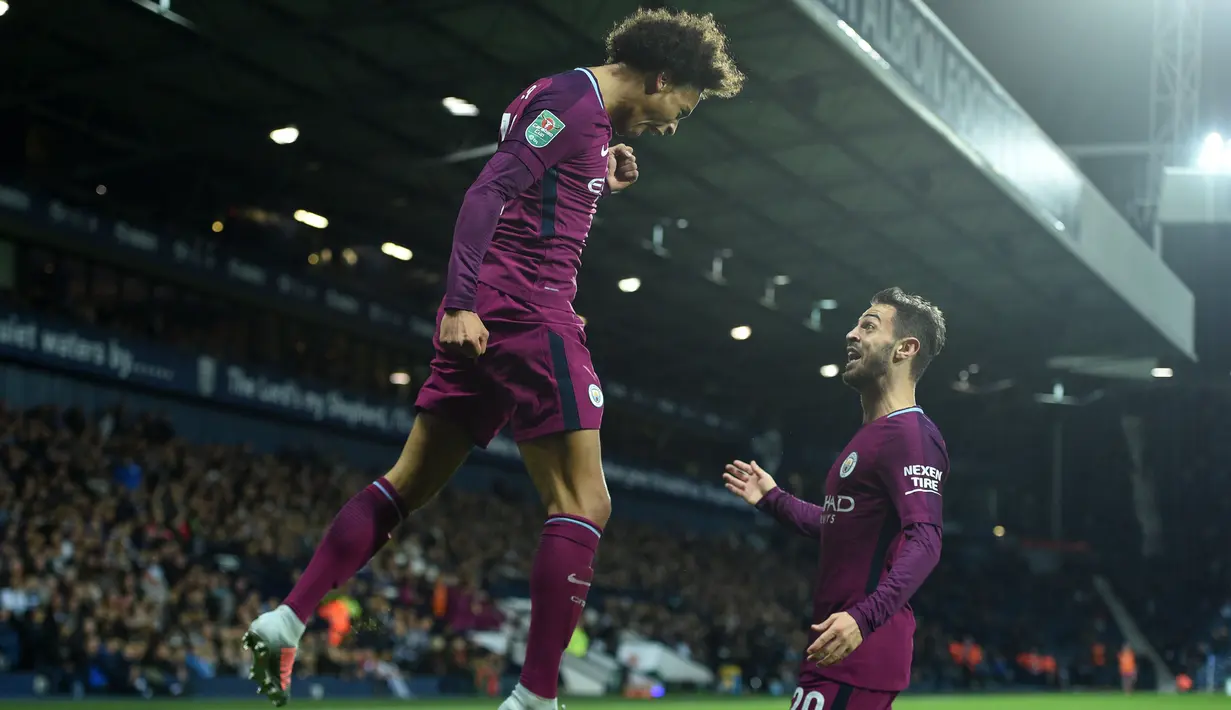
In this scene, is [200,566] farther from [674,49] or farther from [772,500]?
[674,49]

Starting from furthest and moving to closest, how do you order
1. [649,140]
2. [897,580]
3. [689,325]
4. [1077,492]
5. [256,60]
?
[1077,492], [689,325], [649,140], [256,60], [897,580]

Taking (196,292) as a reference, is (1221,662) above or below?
below

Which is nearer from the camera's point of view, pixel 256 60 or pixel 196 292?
pixel 256 60

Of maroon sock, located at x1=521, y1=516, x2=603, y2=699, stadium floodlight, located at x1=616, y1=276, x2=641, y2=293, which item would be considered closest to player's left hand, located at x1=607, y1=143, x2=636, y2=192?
maroon sock, located at x1=521, y1=516, x2=603, y2=699

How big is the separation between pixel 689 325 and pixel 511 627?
513 inches

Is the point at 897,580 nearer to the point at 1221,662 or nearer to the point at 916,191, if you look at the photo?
the point at 916,191

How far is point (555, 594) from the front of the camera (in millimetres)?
4184

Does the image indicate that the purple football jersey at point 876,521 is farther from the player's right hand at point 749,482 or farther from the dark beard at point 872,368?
the player's right hand at point 749,482

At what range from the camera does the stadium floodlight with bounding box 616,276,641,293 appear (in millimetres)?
30359

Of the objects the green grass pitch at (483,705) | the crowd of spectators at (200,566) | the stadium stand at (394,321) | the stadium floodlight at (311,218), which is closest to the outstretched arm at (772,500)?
the crowd of spectators at (200,566)

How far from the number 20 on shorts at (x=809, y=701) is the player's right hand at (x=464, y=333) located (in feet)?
4.86

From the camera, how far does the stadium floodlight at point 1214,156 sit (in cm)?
3106

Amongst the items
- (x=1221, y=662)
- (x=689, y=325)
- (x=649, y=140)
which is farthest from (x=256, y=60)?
(x=1221, y=662)

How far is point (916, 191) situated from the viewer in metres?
22.9
